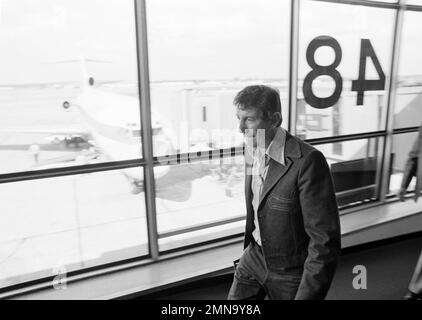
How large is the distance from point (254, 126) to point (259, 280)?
0.70 metres

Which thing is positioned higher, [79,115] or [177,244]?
[79,115]

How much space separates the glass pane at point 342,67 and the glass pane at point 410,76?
0.72ft

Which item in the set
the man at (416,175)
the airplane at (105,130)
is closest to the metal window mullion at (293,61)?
the man at (416,175)

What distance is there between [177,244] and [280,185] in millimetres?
1908

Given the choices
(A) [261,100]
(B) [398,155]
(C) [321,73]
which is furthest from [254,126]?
(B) [398,155]

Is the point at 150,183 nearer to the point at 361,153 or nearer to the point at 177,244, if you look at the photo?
the point at 177,244

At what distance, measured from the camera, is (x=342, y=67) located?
3451 mm

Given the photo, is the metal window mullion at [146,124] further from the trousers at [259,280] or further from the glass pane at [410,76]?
the glass pane at [410,76]

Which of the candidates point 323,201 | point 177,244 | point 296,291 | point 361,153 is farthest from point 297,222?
point 361,153

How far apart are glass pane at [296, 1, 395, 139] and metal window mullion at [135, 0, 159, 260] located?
1.49 m

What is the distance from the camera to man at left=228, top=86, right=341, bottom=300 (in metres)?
1.19

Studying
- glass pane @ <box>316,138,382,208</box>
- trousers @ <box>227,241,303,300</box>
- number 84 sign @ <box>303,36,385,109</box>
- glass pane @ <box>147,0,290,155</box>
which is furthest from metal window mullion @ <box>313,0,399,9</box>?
trousers @ <box>227,241,303,300</box>
